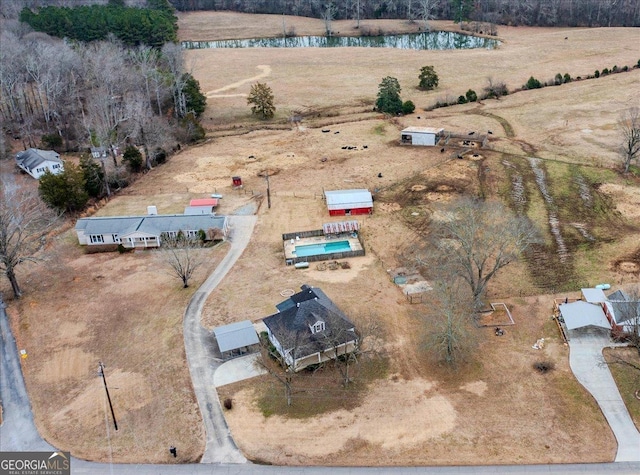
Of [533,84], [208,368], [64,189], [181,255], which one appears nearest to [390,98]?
[533,84]

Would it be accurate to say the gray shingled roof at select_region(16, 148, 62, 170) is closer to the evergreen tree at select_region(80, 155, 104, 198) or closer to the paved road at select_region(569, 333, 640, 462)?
the evergreen tree at select_region(80, 155, 104, 198)

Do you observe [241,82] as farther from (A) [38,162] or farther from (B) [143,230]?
(B) [143,230]

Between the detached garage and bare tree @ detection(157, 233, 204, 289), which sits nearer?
bare tree @ detection(157, 233, 204, 289)

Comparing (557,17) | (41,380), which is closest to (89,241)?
(41,380)

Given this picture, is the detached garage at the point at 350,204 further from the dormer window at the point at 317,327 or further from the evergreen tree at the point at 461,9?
the evergreen tree at the point at 461,9

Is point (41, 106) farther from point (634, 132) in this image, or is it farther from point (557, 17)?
point (557, 17)

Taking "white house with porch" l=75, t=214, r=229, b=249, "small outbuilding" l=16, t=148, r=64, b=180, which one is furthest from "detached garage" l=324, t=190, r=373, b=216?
"small outbuilding" l=16, t=148, r=64, b=180

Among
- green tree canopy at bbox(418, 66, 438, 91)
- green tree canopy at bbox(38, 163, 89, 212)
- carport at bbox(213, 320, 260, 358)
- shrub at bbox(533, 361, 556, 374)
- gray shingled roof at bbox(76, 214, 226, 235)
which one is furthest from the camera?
green tree canopy at bbox(418, 66, 438, 91)
